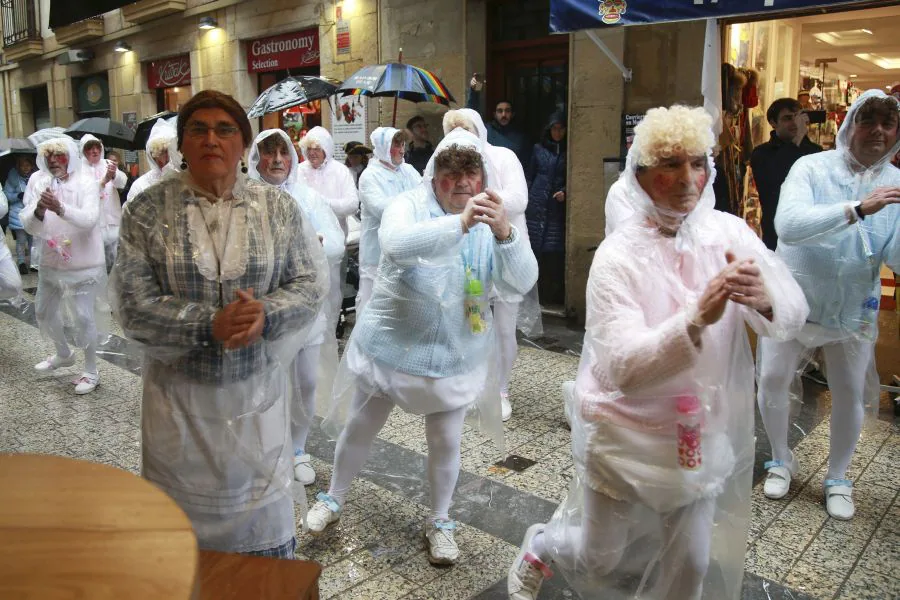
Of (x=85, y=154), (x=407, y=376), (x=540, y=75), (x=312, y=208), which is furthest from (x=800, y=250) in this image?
(x=85, y=154)

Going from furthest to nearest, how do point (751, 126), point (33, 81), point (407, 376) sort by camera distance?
1. point (33, 81)
2. point (751, 126)
3. point (407, 376)

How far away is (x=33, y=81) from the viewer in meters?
18.9

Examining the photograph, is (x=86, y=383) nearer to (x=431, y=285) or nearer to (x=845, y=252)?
(x=431, y=285)

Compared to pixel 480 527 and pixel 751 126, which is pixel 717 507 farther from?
pixel 751 126

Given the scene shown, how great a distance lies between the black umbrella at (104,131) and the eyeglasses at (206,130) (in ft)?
28.0

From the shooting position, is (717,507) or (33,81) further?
(33,81)

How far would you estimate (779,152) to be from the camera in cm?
560

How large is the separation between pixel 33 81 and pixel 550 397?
18.5 m

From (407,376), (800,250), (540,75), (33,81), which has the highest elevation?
(33,81)

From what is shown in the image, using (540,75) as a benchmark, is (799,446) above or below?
below

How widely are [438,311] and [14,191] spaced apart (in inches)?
425

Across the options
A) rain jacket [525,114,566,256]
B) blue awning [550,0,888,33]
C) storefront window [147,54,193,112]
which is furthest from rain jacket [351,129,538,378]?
storefront window [147,54,193,112]

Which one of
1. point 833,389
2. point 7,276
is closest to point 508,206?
point 833,389

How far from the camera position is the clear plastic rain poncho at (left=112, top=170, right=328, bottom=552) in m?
2.31
